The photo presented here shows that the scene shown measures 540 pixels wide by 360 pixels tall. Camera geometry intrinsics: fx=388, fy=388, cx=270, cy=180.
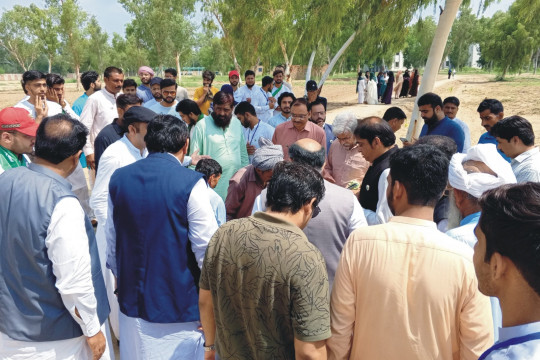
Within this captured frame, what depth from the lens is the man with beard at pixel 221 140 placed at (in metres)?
4.39

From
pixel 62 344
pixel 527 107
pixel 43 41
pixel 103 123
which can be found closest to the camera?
pixel 62 344

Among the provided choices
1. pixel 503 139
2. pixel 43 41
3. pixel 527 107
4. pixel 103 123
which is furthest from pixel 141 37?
pixel 503 139

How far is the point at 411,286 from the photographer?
5.06ft

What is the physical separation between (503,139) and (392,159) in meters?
2.37

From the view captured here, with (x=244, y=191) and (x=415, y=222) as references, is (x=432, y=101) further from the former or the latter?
(x=415, y=222)

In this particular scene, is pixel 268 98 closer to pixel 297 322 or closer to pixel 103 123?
pixel 103 123

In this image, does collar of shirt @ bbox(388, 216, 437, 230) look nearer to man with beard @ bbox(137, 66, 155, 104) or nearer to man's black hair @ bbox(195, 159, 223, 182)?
man's black hair @ bbox(195, 159, 223, 182)

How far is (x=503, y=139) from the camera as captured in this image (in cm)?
353

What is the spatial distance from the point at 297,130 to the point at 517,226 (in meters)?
3.99

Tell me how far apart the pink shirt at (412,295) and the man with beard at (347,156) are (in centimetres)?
221

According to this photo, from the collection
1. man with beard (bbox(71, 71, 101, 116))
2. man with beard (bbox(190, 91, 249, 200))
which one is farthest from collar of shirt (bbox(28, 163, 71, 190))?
man with beard (bbox(71, 71, 101, 116))

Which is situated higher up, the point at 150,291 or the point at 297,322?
the point at 297,322

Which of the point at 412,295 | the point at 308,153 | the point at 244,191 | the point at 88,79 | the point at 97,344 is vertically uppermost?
the point at 88,79

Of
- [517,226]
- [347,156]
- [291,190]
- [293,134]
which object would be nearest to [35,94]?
[293,134]
